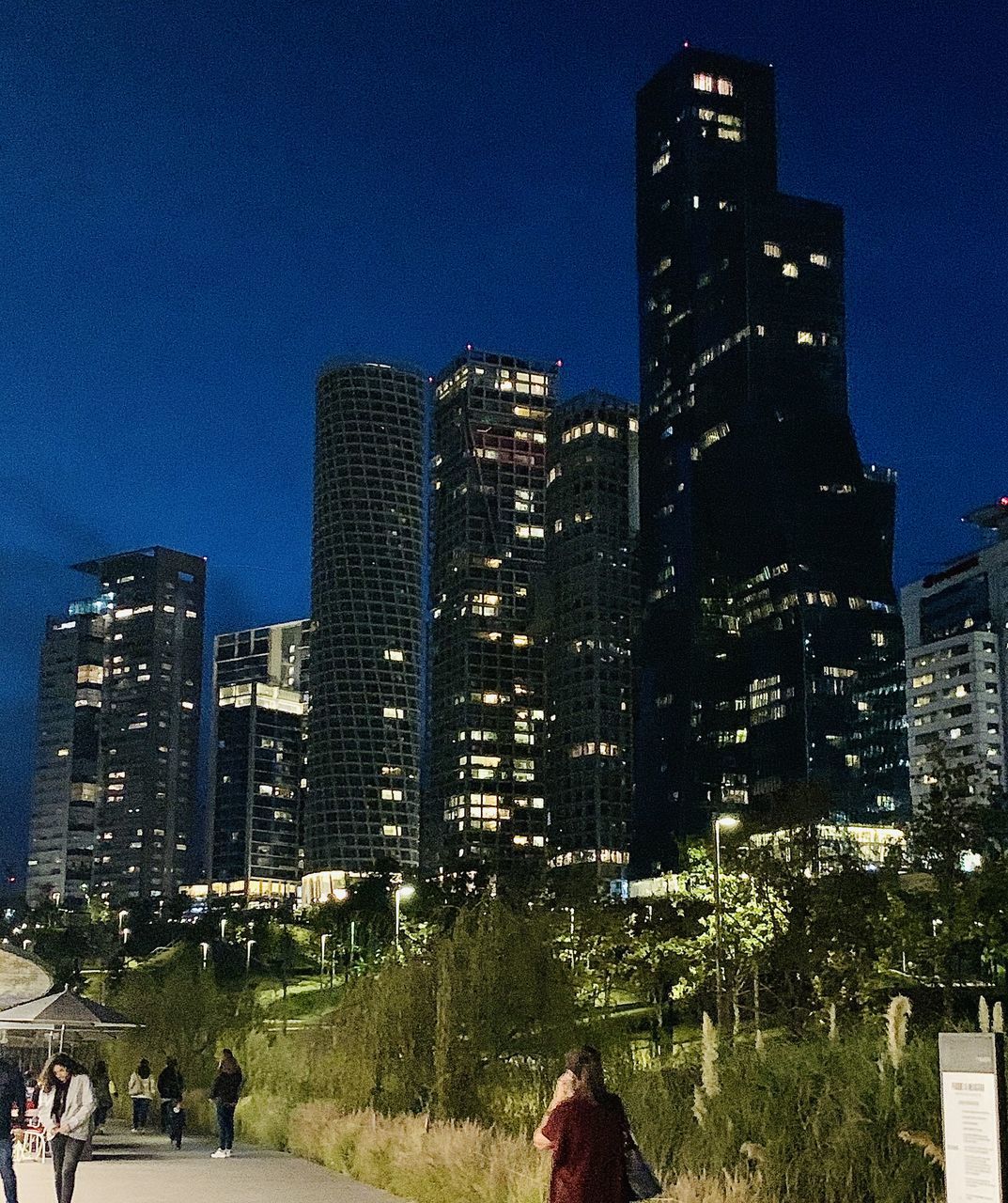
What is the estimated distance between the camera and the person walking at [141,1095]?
33.5 m

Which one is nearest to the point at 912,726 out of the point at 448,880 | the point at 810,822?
the point at 448,880

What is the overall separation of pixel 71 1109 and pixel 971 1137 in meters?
10.8

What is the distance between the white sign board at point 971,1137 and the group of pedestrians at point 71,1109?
410 inches

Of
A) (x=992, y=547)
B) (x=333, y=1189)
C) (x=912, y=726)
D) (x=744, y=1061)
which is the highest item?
(x=992, y=547)

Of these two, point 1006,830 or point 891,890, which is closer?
point 891,890

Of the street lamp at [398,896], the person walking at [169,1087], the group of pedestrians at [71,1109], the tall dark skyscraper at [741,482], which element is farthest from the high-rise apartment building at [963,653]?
the person walking at [169,1087]

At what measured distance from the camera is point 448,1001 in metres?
23.1

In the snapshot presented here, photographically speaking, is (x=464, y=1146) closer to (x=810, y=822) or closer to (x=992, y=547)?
(x=810, y=822)

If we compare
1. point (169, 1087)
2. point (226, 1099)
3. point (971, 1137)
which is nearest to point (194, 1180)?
point (226, 1099)

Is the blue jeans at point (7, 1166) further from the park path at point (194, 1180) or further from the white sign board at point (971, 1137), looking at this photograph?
the white sign board at point (971, 1137)

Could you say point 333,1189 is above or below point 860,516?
below

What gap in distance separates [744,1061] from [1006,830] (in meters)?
42.3

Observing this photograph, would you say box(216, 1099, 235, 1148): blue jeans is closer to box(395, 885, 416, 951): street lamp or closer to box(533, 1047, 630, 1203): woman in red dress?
box(395, 885, 416, 951): street lamp

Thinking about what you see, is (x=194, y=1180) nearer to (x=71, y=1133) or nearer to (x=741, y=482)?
(x=71, y=1133)
